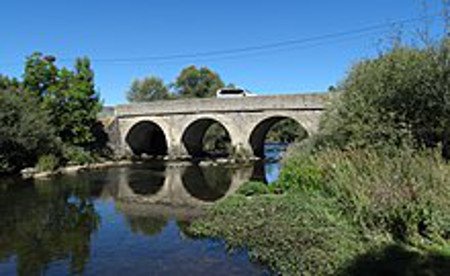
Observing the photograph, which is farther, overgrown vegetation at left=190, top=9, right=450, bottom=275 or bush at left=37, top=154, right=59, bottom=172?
bush at left=37, top=154, right=59, bottom=172

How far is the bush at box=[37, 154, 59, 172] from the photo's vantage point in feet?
85.0

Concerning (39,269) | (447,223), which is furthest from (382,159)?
(39,269)

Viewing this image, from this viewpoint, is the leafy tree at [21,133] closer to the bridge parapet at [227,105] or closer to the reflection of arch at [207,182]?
the reflection of arch at [207,182]

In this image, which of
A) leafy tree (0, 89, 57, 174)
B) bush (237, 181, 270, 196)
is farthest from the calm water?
leafy tree (0, 89, 57, 174)

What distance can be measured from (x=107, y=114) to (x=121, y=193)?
21577 mm

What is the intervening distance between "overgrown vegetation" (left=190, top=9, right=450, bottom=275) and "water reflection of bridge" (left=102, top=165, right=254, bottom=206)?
12.8 feet

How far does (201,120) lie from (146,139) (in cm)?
859

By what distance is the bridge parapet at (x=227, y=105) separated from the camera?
27984 millimetres

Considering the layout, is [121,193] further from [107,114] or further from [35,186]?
[107,114]

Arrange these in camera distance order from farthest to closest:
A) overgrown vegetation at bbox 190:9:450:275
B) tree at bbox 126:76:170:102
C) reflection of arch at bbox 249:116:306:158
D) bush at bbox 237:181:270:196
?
tree at bbox 126:76:170:102, reflection of arch at bbox 249:116:306:158, bush at bbox 237:181:270:196, overgrown vegetation at bbox 190:9:450:275

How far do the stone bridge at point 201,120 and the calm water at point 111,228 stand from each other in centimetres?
714

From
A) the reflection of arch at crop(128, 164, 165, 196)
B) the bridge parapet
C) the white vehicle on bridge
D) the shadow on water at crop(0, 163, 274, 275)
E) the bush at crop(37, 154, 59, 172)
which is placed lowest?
the shadow on water at crop(0, 163, 274, 275)

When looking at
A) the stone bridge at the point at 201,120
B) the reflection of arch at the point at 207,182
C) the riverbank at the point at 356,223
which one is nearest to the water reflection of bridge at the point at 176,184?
the reflection of arch at the point at 207,182

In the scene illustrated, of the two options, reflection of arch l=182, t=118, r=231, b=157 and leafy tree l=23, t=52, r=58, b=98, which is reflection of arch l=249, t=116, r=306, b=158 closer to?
reflection of arch l=182, t=118, r=231, b=157
